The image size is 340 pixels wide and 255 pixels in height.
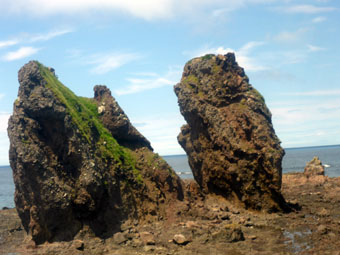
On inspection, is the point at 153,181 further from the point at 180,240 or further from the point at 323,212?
the point at 323,212

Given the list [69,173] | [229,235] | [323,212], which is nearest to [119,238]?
[69,173]

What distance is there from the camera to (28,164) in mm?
20812

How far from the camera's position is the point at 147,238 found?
1998 cm

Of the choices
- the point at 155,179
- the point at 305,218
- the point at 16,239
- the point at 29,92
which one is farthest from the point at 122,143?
the point at 305,218

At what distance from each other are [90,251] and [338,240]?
491 inches

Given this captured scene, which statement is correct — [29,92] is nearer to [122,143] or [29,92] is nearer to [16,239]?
[122,143]

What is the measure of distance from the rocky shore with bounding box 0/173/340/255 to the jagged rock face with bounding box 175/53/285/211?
1.40 metres

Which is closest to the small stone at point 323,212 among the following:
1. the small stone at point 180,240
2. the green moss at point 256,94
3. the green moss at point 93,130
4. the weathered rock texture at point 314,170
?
the green moss at point 256,94

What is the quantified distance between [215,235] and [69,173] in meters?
9.43

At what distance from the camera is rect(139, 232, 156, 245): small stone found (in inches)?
756

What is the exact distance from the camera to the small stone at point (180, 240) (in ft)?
62.2

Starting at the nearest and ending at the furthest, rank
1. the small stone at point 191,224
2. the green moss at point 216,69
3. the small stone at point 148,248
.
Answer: the small stone at point 148,248 < the small stone at point 191,224 < the green moss at point 216,69

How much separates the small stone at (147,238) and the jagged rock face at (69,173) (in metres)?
1.97

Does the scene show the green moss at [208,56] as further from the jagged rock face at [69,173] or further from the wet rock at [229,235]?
the wet rock at [229,235]
